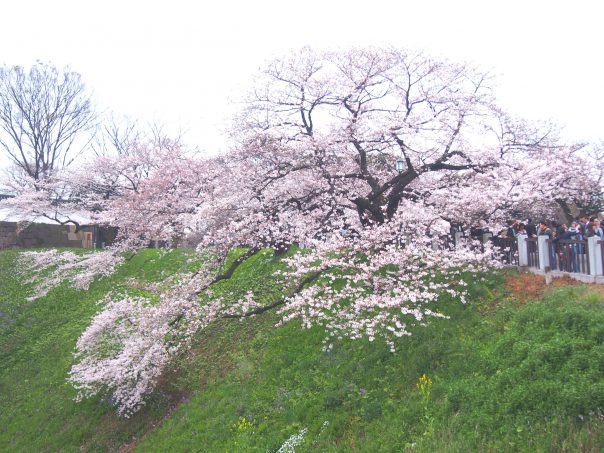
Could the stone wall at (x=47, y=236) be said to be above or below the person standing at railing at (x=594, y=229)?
above

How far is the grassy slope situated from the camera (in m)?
6.44

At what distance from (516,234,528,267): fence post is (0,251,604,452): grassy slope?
1651 millimetres

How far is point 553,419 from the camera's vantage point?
19.8ft

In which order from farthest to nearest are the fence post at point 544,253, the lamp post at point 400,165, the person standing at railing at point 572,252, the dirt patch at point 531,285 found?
the lamp post at point 400,165, the fence post at point 544,253, the person standing at railing at point 572,252, the dirt patch at point 531,285

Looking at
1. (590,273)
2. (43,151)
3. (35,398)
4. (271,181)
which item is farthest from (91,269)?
(43,151)

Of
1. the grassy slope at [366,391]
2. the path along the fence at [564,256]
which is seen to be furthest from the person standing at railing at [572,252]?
the grassy slope at [366,391]

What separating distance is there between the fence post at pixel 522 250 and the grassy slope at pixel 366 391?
1.65m

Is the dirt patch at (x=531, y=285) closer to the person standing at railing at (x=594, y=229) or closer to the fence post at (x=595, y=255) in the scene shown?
the fence post at (x=595, y=255)

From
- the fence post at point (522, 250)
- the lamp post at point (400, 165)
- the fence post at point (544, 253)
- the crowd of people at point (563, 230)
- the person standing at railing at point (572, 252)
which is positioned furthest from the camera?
the lamp post at point (400, 165)

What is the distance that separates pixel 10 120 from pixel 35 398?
25.3 m

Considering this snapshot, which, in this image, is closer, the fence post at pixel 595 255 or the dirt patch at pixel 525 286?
the fence post at pixel 595 255

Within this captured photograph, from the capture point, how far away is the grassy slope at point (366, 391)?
644 centimetres

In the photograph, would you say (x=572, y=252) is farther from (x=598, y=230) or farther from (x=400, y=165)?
(x=400, y=165)

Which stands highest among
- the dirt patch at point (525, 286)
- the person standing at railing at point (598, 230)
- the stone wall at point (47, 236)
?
the stone wall at point (47, 236)
